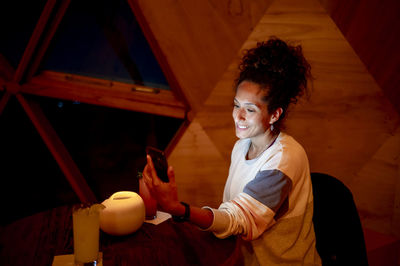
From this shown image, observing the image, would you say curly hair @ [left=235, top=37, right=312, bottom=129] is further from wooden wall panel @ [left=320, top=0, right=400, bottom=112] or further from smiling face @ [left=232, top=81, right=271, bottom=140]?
wooden wall panel @ [left=320, top=0, right=400, bottom=112]

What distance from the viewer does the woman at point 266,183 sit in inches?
43.9

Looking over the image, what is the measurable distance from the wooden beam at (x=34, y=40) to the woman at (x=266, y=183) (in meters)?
1.30

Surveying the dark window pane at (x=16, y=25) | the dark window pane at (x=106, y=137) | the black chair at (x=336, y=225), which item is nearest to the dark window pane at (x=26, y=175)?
the dark window pane at (x=106, y=137)

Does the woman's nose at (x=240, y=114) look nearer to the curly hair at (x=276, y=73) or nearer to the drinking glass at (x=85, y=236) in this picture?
the curly hair at (x=276, y=73)

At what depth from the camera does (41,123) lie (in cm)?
225

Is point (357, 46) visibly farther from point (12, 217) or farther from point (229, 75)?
point (12, 217)

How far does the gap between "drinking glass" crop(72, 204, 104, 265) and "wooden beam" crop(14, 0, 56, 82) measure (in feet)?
4.83

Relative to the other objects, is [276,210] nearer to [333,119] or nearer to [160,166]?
[160,166]

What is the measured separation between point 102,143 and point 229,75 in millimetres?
1267

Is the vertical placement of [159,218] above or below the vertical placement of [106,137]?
below

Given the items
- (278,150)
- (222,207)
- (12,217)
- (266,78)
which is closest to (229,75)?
(266,78)

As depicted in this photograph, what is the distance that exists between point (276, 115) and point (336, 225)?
0.49 metres

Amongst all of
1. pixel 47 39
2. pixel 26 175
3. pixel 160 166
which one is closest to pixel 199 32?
pixel 47 39

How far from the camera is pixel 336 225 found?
4.13ft
